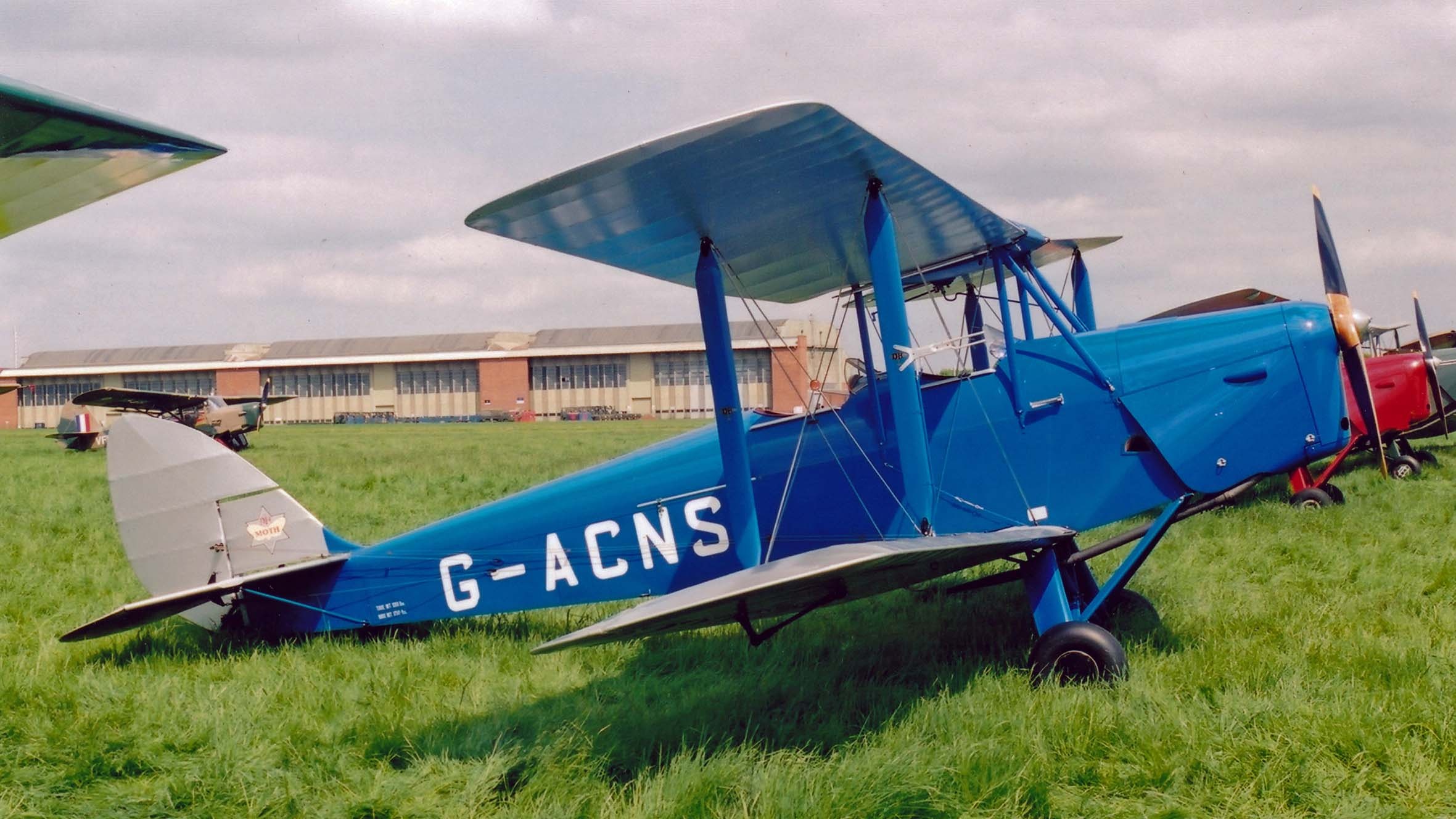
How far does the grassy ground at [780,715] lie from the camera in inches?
138

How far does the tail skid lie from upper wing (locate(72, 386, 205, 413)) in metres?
25.8

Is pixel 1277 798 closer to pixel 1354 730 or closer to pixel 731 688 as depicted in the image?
pixel 1354 730

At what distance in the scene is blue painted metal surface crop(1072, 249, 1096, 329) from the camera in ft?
22.0

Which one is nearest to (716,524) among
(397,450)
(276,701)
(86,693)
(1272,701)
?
(276,701)

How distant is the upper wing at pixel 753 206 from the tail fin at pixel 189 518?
2803mm

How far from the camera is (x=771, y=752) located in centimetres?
395

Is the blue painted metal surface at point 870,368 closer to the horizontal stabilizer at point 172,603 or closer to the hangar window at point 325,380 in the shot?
the horizontal stabilizer at point 172,603

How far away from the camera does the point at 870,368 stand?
551cm

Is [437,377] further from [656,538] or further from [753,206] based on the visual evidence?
[753,206]

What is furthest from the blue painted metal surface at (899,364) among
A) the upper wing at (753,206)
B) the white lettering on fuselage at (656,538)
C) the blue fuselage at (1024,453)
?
the white lettering on fuselage at (656,538)

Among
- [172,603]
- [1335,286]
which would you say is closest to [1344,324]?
[1335,286]

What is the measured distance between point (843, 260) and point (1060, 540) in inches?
79.6

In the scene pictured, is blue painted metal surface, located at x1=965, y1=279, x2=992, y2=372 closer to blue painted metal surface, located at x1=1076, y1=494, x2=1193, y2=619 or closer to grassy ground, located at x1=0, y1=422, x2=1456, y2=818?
blue painted metal surface, located at x1=1076, y1=494, x2=1193, y2=619

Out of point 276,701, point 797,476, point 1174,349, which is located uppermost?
point 1174,349
